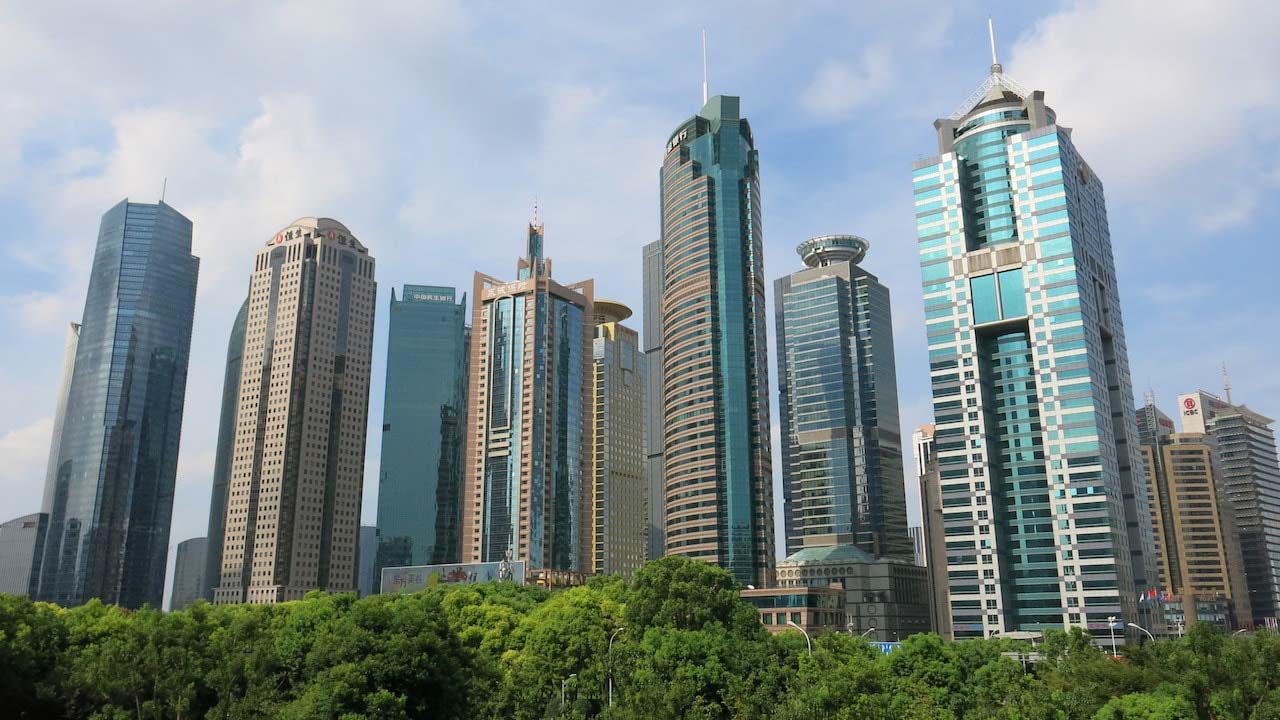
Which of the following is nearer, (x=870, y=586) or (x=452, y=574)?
(x=452, y=574)

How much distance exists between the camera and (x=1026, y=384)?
153 m

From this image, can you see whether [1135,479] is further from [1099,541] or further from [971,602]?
[971,602]

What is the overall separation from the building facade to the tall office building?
1480 inches

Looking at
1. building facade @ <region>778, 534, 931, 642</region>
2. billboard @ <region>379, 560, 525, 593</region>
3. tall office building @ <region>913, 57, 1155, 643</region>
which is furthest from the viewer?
building facade @ <region>778, 534, 931, 642</region>

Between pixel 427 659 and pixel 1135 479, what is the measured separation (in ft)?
461

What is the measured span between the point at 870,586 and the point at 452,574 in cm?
8384

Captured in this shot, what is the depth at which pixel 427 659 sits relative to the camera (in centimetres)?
5250

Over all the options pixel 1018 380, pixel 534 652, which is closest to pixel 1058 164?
pixel 1018 380

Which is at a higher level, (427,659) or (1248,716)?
(427,659)

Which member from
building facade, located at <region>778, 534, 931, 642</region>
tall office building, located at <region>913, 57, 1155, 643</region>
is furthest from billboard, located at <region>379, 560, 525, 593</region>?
tall office building, located at <region>913, 57, 1155, 643</region>

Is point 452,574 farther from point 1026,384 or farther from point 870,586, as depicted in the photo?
point 1026,384

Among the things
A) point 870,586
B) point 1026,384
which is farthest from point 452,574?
point 1026,384

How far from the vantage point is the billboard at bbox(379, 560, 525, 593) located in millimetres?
171750

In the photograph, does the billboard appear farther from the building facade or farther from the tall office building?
the tall office building
